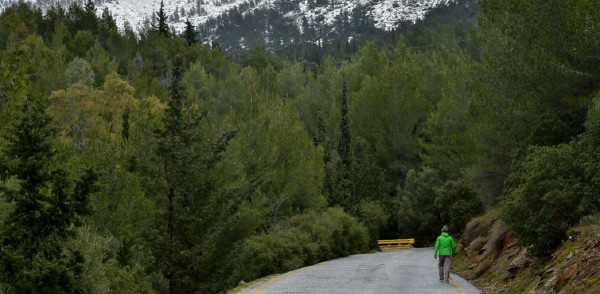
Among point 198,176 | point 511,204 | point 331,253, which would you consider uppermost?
point 511,204

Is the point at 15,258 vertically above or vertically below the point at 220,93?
above

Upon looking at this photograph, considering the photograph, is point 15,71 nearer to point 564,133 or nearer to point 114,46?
point 564,133

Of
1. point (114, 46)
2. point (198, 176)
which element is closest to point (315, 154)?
point (198, 176)

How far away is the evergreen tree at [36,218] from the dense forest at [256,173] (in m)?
0.03

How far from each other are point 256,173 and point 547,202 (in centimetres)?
2381

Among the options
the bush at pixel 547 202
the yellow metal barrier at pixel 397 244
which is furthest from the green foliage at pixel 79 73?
the bush at pixel 547 202

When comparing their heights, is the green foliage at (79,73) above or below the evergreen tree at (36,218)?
below

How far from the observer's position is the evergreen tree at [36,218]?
12352 mm

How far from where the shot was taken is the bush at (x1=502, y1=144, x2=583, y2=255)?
13.3 metres

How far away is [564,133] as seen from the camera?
20.1 m

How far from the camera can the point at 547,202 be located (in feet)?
44.8

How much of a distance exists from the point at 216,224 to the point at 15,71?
360 inches

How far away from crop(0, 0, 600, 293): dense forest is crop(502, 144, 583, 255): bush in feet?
0.12

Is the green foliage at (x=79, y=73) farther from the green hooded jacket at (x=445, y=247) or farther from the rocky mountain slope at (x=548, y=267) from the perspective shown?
the green hooded jacket at (x=445, y=247)
